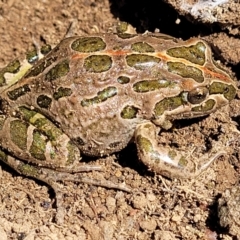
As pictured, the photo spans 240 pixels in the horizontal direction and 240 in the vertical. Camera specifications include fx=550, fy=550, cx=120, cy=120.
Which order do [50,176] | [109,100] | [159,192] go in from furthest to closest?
[50,176], [159,192], [109,100]

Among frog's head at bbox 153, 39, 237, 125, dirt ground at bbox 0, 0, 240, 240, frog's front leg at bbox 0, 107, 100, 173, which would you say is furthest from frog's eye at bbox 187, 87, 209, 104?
frog's front leg at bbox 0, 107, 100, 173

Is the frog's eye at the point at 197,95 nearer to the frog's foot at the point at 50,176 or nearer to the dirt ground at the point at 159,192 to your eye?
the dirt ground at the point at 159,192

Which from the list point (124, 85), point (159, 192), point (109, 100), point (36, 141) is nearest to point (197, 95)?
point (124, 85)

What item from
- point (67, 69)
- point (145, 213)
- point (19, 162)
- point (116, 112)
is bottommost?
point (145, 213)

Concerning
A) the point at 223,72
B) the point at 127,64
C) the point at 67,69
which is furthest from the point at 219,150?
the point at 67,69

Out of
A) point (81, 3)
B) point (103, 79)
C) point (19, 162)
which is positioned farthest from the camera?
point (81, 3)

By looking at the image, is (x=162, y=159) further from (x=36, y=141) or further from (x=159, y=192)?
(x=36, y=141)

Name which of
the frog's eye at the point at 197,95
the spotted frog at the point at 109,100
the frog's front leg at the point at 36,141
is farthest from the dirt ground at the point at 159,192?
the frog's eye at the point at 197,95

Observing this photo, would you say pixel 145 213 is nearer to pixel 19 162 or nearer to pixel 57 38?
pixel 19 162

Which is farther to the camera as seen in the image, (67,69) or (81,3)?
(81,3)
